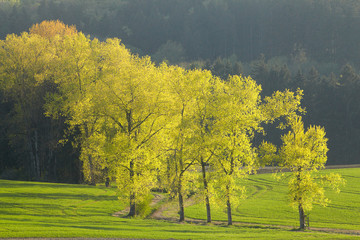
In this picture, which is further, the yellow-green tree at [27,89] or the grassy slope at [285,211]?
the yellow-green tree at [27,89]

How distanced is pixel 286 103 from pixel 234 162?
825 cm

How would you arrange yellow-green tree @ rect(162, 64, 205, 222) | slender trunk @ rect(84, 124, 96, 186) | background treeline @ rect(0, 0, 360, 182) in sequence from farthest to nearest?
background treeline @ rect(0, 0, 360, 182), slender trunk @ rect(84, 124, 96, 186), yellow-green tree @ rect(162, 64, 205, 222)

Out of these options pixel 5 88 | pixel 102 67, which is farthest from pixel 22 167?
pixel 102 67

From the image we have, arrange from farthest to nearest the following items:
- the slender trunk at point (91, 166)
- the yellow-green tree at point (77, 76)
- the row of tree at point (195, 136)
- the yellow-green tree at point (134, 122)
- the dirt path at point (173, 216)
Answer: the slender trunk at point (91, 166) < the yellow-green tree at point (77, 76) < the yellow-green tree at point (134, 122) < the row of tree at point (195, 136) < the dirt path at point (173, 216)

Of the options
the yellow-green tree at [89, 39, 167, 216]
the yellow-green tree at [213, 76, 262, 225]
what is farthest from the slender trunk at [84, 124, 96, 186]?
the yellow-green tree at [213, 76, 262, 225]

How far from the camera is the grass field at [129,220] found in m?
32.4

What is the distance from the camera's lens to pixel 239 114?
4425 centimetres

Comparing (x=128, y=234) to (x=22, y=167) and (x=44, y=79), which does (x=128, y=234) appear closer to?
(x=44, y=79)

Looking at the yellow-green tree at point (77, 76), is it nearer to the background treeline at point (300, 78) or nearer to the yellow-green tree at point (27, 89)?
the yellow-green tree at point (27, 89)

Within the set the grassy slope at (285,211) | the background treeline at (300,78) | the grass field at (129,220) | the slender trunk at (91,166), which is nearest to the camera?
the grass field at (129,220)

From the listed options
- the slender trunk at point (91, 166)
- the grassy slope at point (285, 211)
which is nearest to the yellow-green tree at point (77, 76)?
the slender trunk at point (91, 166)

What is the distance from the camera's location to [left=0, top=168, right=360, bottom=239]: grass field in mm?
32438

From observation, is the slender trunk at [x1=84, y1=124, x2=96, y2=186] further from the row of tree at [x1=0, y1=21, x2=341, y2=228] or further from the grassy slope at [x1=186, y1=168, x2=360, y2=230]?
the grassy slope at [x1=186, y1=168, x2=360, y2=230]

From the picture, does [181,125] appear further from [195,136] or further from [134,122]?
[134,122]
